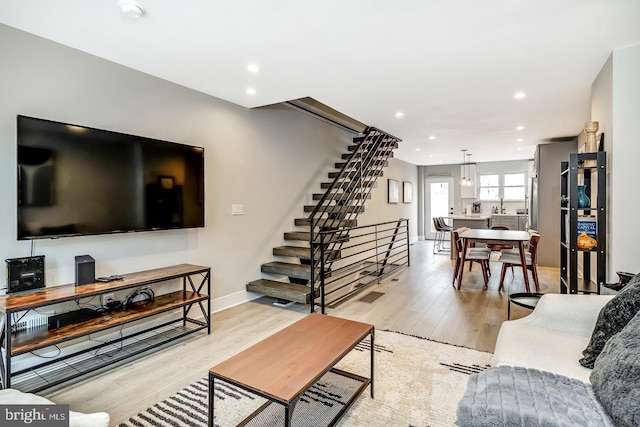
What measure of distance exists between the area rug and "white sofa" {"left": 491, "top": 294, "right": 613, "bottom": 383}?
20.0 inches

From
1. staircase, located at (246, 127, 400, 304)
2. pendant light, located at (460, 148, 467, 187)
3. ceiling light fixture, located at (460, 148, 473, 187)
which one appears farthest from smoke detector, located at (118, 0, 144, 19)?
pendant light, located at (460, 148, 467, 187)

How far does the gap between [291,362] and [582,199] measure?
115 inches


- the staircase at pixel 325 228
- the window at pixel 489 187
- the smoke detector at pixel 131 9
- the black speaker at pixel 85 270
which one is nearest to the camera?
the smoke detector at pixel 131 9

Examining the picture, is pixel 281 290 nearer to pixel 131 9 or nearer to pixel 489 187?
pixel 131 9

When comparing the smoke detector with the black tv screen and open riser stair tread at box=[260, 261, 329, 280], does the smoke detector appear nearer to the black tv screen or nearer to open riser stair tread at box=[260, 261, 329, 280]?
the black tv screen

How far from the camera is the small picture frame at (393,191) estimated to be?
28.0 ft

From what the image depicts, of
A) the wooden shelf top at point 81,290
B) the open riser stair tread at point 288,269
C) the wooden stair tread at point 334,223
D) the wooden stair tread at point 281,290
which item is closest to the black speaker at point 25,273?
the wooden shelf top at point 81,290

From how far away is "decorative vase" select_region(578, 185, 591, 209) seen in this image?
295cm

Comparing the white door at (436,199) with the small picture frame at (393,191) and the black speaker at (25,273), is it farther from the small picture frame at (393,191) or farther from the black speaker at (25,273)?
the black speaker at (25,273)

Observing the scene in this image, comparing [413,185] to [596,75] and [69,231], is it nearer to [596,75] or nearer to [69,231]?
[596,75]

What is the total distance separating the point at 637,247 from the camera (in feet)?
9.00

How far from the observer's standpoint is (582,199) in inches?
118

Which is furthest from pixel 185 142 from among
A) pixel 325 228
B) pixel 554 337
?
pixel 554 337

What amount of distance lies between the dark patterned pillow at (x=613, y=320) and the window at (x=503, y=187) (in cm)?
924
